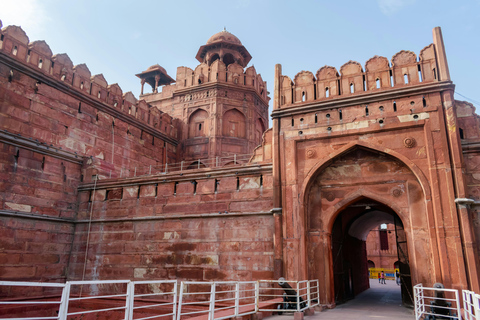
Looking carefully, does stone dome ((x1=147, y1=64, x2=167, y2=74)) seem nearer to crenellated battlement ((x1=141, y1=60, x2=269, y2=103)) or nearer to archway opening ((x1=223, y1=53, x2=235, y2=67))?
crenellated battlement ((x1=141, y1=60, x2=269, y2=103))

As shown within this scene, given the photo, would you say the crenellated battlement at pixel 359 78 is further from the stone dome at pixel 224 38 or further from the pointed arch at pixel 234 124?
the stone dome at pixel 224 38

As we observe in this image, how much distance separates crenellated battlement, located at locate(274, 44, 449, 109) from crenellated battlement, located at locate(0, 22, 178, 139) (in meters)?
8.41

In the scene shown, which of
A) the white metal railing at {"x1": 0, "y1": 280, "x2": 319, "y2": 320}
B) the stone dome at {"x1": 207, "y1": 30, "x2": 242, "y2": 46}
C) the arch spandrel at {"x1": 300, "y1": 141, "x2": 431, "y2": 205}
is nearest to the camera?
the white metal railing at {"x1": 0, "y1": 280, "x2": 319, "y2": 320}

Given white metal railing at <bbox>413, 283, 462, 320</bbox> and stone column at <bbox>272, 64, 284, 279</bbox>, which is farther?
stone column at <bbox>272, 64, 284, 279</bbox>

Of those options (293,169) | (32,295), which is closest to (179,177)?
(293,169)

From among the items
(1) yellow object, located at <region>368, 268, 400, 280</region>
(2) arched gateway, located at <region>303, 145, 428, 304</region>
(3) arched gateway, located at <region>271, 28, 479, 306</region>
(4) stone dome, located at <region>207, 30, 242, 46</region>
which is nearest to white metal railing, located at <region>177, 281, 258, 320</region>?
(3) arched gateway, located at <region>271, 28, 479, 306</region>

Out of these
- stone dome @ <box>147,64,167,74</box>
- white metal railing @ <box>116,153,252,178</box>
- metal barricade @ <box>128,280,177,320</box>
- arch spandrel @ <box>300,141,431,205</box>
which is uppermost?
stone dome @ <box>147,64,167,74</box>

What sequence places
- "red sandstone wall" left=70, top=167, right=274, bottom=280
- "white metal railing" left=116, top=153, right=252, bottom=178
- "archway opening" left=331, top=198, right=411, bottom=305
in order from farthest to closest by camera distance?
1. "white metal railing" left=116, top=153, right=252, bottom=178
2. "red sandstone wall" left=70, top=167, right=274, bottom=280
3. "archway opening" left=331, top=198, right=411, bottom=305

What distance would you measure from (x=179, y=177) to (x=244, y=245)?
342 centimetres

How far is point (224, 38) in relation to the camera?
22.9 m

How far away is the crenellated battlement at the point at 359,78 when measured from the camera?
10766 mm

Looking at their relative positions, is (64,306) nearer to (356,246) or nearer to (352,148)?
(352,148)

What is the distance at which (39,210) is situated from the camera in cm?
1320

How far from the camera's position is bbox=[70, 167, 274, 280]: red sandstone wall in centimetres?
1148
